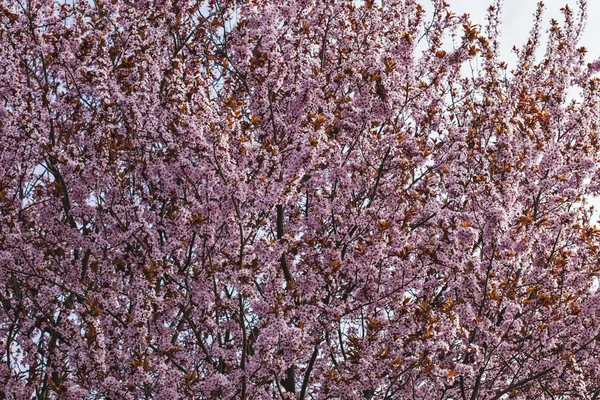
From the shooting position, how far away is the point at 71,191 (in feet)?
32.2

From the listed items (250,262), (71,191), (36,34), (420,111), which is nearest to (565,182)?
(420,111)

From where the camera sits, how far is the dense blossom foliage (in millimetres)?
9016

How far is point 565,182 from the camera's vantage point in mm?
11078

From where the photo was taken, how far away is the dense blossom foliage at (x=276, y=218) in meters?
9.02

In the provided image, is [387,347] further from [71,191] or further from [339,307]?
[71,191]

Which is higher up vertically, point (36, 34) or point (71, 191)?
point (36, 34)

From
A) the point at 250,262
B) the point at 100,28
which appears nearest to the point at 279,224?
the point at 250,262

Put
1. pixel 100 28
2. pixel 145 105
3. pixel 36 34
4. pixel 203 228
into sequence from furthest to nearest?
pixel 100 28 < pixel 36 34 < pixel 145 105 < pixel 203 228

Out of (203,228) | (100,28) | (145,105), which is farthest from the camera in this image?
(100,28)

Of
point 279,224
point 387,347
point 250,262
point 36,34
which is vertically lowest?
point 387,347

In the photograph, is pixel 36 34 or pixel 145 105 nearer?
pixel 145 105

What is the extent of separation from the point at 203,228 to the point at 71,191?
7.00 feet

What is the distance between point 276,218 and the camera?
11062 mm

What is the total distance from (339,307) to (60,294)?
373 centimetres
